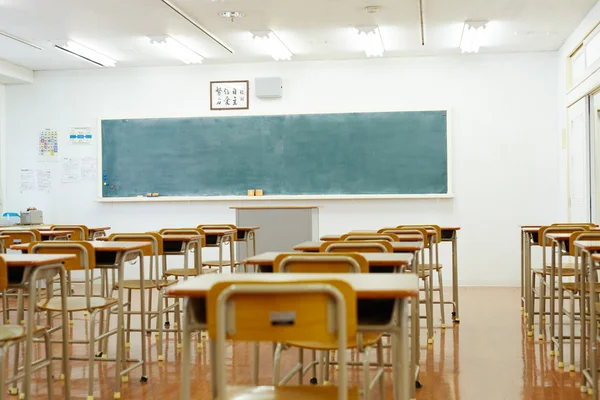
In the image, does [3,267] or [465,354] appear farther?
[465,354]

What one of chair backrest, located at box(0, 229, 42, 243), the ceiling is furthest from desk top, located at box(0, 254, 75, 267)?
the ceiling

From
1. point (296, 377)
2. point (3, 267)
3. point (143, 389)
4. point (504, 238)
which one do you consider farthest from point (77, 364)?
point (504, 238)

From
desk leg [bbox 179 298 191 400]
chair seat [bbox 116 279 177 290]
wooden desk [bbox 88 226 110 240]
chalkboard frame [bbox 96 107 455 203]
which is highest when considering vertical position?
chalkboard frame [bbox 96 107 455 203]

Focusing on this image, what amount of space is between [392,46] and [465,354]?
485 cm

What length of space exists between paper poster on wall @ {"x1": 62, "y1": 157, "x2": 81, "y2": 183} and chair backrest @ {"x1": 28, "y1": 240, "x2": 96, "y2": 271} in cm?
629

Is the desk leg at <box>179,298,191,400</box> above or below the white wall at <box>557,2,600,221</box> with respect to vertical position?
below

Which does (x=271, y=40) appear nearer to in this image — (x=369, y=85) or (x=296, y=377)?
(x=369, y=85)

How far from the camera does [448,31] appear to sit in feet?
26.0

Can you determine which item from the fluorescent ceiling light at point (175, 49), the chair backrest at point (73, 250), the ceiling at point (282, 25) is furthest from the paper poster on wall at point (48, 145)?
the chair backrest at point (73, 250)

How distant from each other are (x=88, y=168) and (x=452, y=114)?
5188 millimetres

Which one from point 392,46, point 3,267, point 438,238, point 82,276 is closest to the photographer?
point 3,267

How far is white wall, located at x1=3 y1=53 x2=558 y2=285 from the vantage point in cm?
900

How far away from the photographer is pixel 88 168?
980 centimetres

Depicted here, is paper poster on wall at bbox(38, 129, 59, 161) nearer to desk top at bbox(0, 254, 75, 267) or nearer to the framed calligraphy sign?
the framed calligraphy sign
